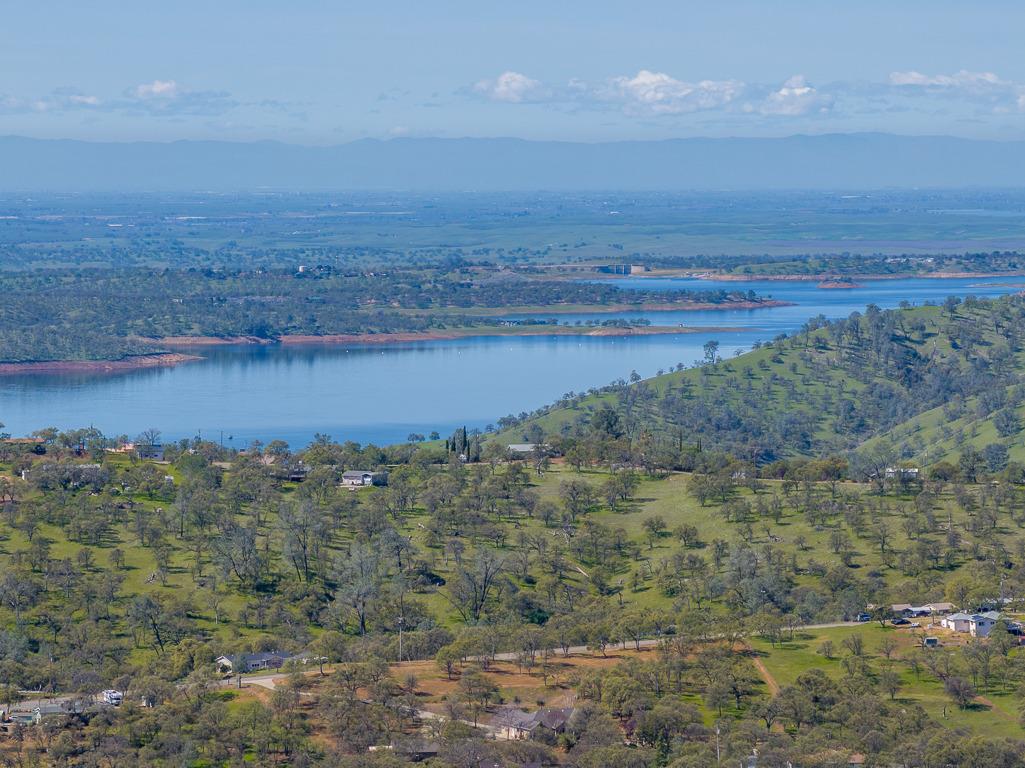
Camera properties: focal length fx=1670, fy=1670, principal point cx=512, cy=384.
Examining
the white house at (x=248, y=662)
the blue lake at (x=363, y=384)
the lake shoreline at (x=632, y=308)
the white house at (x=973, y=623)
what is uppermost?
the white house at (x=973, y=623)

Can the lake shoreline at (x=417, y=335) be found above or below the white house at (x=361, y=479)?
below

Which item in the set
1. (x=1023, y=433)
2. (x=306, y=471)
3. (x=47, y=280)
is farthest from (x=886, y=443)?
(x=47, y=280)

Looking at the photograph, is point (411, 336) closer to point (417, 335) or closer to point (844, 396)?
point (417, 335)

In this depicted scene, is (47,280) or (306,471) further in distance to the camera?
(47,280)

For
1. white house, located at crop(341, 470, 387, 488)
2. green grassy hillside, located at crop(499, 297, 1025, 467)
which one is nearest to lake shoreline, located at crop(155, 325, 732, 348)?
green grassy hillside, located at crop(499, 297, 1025, 467)

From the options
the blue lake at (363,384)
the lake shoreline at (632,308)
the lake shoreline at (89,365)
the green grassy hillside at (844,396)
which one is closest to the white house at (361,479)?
the green grassy hillside at (844,396)

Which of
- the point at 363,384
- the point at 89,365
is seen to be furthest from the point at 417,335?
the point at 89,365

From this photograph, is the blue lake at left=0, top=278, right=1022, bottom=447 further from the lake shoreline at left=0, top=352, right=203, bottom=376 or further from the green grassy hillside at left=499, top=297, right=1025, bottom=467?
the green grassy hillside at left=499, top=297, right=1025, bottom=467

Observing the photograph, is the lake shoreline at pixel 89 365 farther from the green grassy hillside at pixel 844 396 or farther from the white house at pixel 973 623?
the white house at pixel 973 623

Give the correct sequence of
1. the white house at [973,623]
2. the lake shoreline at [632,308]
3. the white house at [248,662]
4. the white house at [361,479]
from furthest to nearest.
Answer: the lake shoreline at [632,308] → the white house at [361,479] → the white house at [973,623] → the white house at [248,662]

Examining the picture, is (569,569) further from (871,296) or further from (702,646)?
(871,296)
